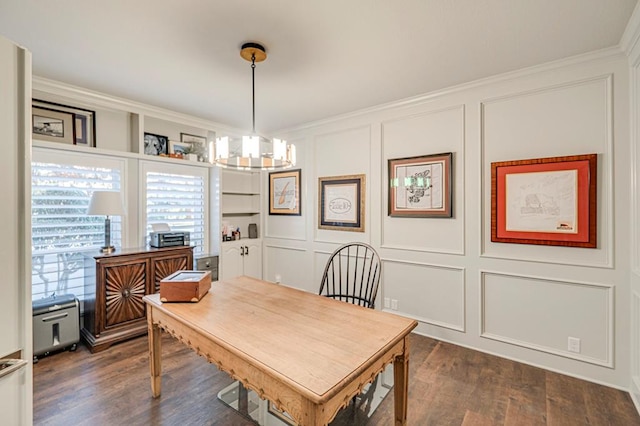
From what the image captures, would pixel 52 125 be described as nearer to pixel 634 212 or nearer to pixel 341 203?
pixel 341 203

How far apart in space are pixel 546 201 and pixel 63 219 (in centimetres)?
447

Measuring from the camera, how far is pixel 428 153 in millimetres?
3221

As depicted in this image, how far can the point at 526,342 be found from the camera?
265 centimetres

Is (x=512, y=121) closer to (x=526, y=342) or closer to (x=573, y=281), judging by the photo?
(x=573, y=281)

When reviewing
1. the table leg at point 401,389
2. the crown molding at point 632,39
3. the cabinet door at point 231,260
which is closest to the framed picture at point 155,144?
the cabinet door at point 231,260

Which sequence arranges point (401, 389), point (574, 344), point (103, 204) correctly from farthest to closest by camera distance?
1. point (103, 204)
2. point (574, 344)
3. point (401, 389)

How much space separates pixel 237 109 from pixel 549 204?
3.36m

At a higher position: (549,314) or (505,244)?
(505,244)

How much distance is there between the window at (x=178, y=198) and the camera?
3.63 metres

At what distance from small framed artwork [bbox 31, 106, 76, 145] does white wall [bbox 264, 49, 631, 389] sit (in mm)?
2930

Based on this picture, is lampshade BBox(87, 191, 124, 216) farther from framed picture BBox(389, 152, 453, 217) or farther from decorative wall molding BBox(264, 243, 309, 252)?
framed picture BBox(389, 152, 453, 217)

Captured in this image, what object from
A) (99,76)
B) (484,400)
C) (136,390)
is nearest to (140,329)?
(136,390)

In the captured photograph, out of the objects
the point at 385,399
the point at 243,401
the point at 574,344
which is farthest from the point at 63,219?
the point at 574,344

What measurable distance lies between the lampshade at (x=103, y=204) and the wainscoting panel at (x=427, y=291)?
115 inches
